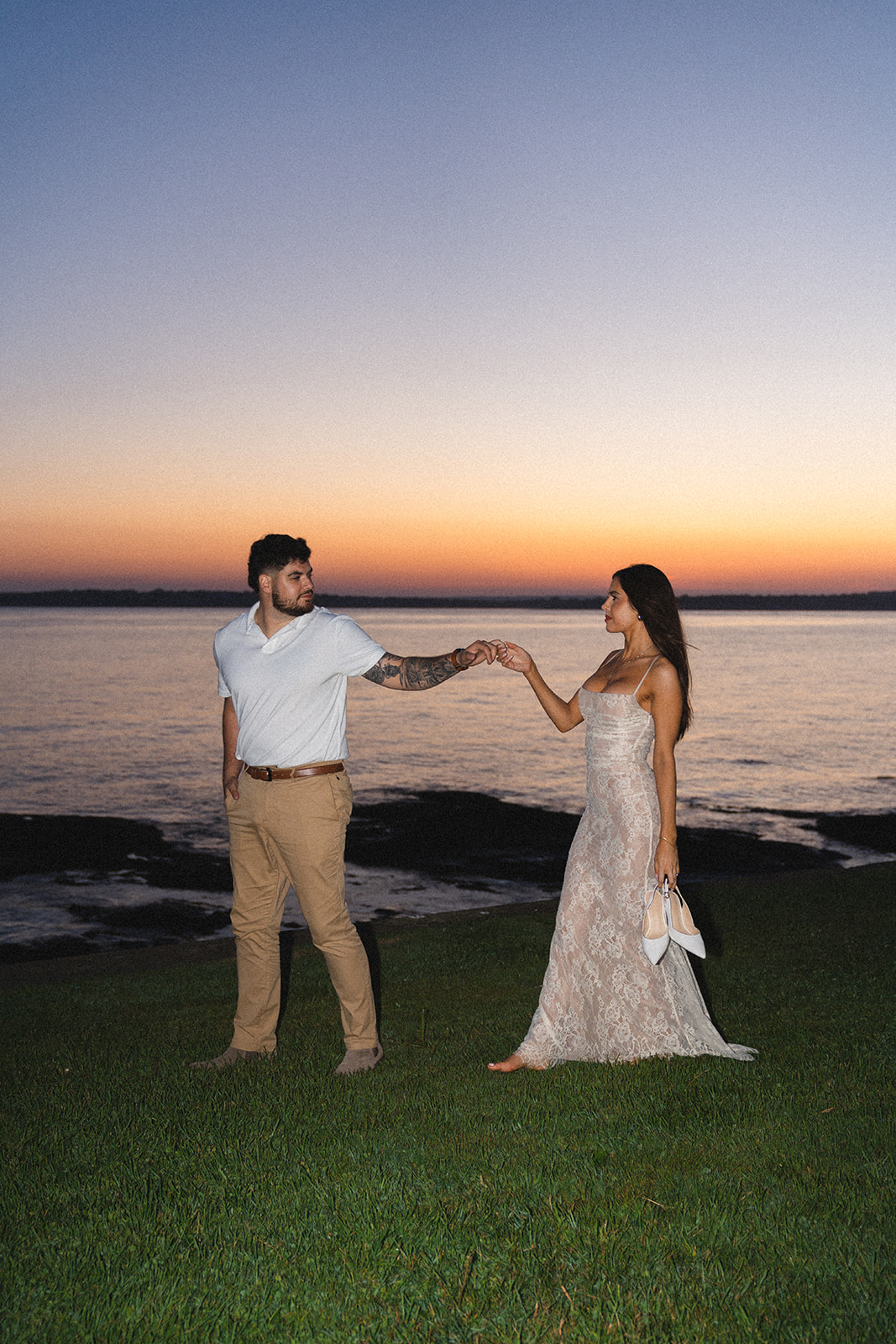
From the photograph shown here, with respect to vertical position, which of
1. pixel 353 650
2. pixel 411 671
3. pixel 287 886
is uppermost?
pixel 353 650

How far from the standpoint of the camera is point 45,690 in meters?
44.0

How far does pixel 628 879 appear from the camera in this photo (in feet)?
17.4

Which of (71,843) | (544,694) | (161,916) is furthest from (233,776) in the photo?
(71,843)

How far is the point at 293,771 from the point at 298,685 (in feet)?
1.45

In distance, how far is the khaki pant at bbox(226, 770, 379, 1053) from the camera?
5.36 m

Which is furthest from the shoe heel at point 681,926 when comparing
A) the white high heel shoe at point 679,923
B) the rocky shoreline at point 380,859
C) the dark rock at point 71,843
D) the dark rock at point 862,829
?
the dark rock at point 862,829

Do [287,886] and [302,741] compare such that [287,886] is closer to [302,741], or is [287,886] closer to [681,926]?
[302,741]

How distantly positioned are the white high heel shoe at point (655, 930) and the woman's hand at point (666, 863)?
0.07 meters

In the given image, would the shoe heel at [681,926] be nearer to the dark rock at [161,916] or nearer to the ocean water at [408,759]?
the ocean water at [408,759]

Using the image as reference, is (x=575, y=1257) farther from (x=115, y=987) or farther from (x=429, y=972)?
(x=115, y=987)

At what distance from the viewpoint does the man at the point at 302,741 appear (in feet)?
17.6

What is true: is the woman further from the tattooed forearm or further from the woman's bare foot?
the tattooed forearm

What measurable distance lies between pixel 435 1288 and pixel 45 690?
44.2 m

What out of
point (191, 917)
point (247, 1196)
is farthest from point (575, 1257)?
point (191, 917)
